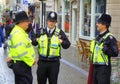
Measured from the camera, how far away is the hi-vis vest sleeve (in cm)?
752

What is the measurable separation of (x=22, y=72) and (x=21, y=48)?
0.43 m

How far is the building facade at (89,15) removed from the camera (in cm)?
2178

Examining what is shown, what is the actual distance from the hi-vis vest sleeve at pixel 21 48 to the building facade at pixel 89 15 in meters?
14.3

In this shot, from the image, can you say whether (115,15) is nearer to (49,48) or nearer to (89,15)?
(89,15)

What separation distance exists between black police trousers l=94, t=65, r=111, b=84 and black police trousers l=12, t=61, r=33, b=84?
1190 mm

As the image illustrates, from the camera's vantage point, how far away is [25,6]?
2708cm

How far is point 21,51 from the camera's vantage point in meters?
7.49

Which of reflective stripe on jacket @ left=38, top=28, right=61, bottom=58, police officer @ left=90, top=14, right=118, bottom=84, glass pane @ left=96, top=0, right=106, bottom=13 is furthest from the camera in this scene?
glass pane @ left=96, top=0, right=106, bottom=13

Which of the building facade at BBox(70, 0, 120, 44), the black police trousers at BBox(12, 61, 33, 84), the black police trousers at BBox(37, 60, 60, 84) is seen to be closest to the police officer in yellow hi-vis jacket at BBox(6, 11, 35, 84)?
the black police trousers at BBox(12, 61, 33, 84)

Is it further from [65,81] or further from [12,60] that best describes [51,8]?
[12,60]

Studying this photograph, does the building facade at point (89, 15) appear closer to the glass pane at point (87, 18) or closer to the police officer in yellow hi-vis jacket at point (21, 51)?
the glass pane at point (87, 18)

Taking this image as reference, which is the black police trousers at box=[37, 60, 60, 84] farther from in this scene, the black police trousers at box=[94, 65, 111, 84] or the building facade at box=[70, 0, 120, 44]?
the building facade at box=[70, 0, 120, 44]

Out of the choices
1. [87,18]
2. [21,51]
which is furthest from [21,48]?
[87,18]

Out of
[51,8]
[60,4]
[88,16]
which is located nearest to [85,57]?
[88,16]
